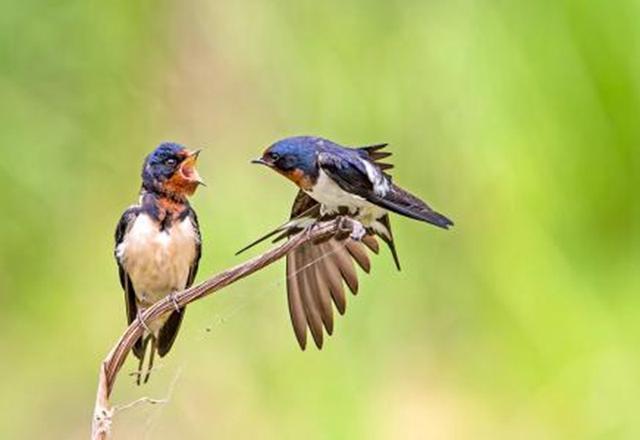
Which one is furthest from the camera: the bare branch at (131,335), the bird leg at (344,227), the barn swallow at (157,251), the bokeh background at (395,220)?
the bokeh background at (395,220)

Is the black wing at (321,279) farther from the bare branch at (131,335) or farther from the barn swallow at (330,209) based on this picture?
the bare branch at (131,335)

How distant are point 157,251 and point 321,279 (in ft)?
0.60

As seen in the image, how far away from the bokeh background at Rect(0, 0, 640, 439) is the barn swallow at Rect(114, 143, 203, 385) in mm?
543

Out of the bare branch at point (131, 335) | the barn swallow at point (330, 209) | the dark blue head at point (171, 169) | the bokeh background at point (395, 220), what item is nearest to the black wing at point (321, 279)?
the barn swallow at point (330, 209)

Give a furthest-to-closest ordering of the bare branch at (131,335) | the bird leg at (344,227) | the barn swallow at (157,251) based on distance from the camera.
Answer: the barn swallow at (157,251), the bird leg at (344,227), the bare branch at (131,335)

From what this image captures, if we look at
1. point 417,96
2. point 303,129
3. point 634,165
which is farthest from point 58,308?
point 634,165

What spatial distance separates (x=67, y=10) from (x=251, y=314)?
60cm

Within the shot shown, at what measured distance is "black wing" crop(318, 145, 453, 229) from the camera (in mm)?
1045

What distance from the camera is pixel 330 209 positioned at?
3.59ft

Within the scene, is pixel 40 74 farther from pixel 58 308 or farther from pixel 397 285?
pixel 397 285

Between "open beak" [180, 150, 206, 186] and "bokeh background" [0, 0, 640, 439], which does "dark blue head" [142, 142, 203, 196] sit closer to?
"open beak" [180, 150, 206, 186]

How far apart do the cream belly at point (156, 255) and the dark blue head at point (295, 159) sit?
126 millimetres

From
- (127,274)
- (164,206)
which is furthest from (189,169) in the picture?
(127,274)

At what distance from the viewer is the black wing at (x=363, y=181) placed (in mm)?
1045
